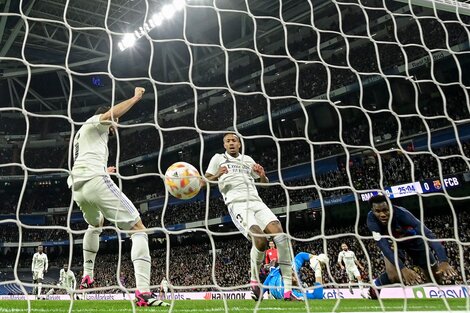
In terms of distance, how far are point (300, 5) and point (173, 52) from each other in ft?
26.1

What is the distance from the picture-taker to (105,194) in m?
3.82

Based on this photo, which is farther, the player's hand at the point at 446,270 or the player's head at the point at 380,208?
the player's head at the point at 380,208

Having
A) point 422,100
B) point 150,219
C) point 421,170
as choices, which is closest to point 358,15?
point 422,100

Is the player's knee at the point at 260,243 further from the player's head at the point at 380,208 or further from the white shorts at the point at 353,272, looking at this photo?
the white shorts at the point at 353,272

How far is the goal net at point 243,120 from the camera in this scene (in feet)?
56.5

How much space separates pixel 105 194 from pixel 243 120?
19578mm

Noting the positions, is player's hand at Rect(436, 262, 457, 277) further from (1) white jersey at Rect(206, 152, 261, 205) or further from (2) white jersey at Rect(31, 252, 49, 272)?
(2) white jersey at Rect(31, 252, 49, 272)

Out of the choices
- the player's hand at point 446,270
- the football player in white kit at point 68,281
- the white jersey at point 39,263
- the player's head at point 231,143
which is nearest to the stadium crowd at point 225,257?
the football player in white kit at point 68,281

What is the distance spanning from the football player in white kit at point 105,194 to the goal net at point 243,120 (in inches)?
345

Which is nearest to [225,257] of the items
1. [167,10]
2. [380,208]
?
[167,10]

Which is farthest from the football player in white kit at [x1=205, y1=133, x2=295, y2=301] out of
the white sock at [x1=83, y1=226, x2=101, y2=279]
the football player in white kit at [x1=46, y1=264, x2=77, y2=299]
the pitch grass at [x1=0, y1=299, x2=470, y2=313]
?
the football player in white kit at [x1=46, y1=264, x2=77, y2=299]

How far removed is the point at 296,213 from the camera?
72.6ft

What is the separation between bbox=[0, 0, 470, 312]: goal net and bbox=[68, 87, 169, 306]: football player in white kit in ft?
28.7

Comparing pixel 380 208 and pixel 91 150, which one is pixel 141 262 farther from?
pixel 380 208
